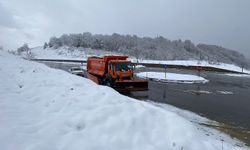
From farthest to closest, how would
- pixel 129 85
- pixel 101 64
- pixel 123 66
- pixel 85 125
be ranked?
pixel 101 64
pixel 123 66
pixel 129 85
pixel 85 125

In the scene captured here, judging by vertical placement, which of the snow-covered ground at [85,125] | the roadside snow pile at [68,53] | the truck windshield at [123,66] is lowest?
A: the snow-covered ground at [85,125]

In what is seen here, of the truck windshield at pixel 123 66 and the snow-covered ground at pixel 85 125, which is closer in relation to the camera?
the snow-covered ground at pixel 85 125

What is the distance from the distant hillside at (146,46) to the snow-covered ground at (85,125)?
14062 cm

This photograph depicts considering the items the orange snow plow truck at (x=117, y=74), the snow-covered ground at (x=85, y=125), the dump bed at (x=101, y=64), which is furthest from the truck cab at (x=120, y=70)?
the snow-covered ground at (x=85, y=125)

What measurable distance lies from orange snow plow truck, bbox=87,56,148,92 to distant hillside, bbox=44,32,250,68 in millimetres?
122849

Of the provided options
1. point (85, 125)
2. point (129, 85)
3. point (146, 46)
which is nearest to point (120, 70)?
point (129, 85)

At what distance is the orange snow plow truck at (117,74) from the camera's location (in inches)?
848

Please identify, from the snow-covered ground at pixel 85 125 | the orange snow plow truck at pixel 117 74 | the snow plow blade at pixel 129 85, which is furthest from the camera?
the orange snow plow truck at pixel 117 74

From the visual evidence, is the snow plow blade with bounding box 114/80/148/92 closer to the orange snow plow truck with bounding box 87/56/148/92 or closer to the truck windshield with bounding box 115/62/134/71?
the orange snow plow truck with bounding box 87/56/148/92

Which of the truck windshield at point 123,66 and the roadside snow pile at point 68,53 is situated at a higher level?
the roadside snow pile at point 68,53

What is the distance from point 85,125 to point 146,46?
567 feet

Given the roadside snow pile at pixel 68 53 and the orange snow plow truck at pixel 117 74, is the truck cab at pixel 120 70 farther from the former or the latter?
the roadside snow pile at pixel 68 53

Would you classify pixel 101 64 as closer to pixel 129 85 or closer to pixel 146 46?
pixel 129 85

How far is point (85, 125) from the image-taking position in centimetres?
638
